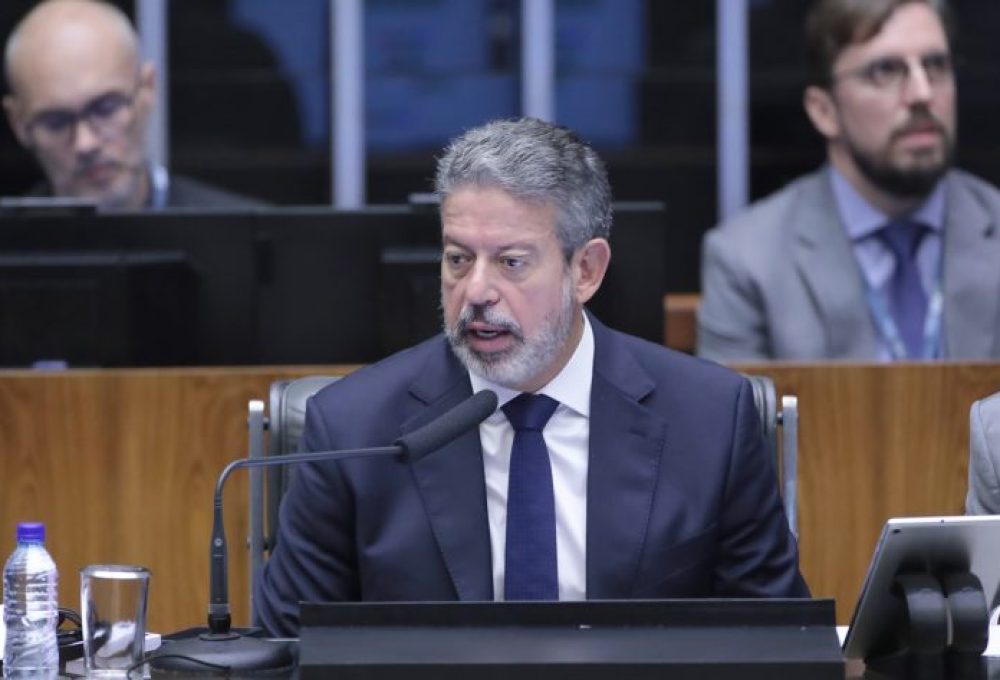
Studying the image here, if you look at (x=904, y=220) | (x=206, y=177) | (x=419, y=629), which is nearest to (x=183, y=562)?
(x=419, y=629)

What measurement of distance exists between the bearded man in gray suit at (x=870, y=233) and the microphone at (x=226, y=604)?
2.36 meters

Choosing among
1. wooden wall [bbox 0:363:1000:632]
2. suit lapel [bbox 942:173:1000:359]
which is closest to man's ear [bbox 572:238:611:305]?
wooden wall [bbox 0:363:1000:632]

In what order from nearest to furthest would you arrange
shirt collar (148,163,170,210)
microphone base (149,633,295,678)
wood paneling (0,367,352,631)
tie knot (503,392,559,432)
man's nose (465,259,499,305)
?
microphone base (149,633,295,678), man's nose (465,259,499,305), tie knot (503,392,559,432), wood paneling (0,367,352,631), shirt collar (148,163,170,210)

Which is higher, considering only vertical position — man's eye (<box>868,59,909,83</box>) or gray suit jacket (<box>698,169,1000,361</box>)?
man's eye (<box>868,59,909,83</box>)

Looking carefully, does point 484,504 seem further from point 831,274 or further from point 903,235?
point 903,235

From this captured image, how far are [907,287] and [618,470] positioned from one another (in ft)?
7.11

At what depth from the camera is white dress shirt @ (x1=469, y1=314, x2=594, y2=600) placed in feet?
9.57

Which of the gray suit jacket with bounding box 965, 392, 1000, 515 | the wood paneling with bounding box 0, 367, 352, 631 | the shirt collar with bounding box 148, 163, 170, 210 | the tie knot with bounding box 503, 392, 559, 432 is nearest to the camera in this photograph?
the tie knot with bounding box 503, 392, 559, 432

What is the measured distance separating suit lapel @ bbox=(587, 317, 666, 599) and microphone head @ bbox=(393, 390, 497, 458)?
392 mm

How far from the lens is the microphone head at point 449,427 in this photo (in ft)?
8.28

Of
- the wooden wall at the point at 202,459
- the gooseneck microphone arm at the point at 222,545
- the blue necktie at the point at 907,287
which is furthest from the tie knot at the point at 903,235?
the gooseneck microphone arm at the point at 222,545

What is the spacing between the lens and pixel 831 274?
493 cm

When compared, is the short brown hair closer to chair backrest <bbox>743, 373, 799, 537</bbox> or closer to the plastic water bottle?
chair backrest <bbox>743, 373, 799, 537</bbox>

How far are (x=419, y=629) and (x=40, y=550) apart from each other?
2.05 ft
